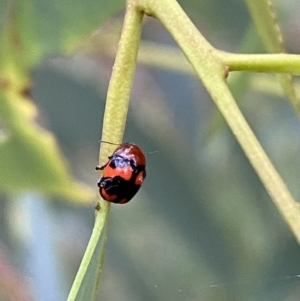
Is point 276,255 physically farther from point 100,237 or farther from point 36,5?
point 100,237

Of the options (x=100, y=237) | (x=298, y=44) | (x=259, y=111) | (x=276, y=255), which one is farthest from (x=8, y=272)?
(x=100, y=237)

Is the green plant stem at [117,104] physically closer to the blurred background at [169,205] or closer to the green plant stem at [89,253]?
the green plant stem at [89,253]

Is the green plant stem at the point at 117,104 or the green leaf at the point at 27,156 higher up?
the green leaf at the point at 27,156

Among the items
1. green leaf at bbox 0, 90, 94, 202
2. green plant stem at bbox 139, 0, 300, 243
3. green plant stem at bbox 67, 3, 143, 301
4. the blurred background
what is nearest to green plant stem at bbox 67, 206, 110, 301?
green plant stem at bbox 67, 3, 143, 301

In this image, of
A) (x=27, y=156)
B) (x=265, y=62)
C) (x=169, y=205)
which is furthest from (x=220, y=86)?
(x=169, y=205)

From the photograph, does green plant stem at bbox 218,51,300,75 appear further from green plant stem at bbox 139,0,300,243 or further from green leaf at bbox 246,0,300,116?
green leaf at bbox 246,0,300,116

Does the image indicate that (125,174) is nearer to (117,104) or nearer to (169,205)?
(117,104)

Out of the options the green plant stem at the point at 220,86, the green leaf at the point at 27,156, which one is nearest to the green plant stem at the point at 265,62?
the green plant stem at the point at 220,86
